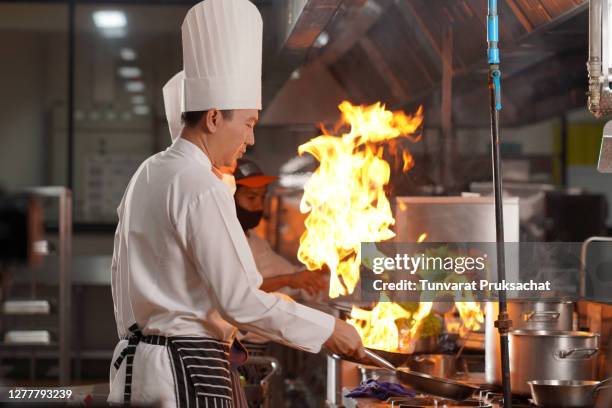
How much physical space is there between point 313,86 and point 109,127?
198cm

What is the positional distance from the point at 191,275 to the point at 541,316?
0.99 m

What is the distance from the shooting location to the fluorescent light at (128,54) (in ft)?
24.3

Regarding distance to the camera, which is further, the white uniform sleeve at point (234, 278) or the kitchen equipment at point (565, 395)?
the kitchen equipment at point (565, 395)

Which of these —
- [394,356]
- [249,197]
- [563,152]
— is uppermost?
[563,152]

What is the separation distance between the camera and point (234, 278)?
213 cm

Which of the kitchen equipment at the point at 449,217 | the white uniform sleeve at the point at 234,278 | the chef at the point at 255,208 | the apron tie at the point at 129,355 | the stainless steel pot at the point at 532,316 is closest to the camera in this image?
the white uniform sleeve at the point at 234,278

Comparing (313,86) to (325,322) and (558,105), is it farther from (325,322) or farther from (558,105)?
(325,322)

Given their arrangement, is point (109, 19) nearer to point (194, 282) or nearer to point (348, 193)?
point (348, 193)

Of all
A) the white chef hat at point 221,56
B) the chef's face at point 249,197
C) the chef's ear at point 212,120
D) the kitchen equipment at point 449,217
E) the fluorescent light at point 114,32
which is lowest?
the kitchen equipment at point 449,217

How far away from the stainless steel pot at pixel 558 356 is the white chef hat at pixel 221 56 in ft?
2.82

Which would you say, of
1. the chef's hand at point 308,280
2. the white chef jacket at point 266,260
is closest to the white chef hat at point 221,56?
the chef's hand at point 308,280

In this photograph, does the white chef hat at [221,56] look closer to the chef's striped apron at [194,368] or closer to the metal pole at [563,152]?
the chef's striped apron at [194,368]

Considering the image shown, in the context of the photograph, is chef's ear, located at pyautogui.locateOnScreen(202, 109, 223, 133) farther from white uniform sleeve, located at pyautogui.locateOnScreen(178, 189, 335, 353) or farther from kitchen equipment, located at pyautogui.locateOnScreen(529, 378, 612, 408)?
kitchen equipment, located at pyautogui.locateOnScreen(529, 378, 612, 408)

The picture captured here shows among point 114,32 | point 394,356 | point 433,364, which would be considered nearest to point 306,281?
point 433,364
